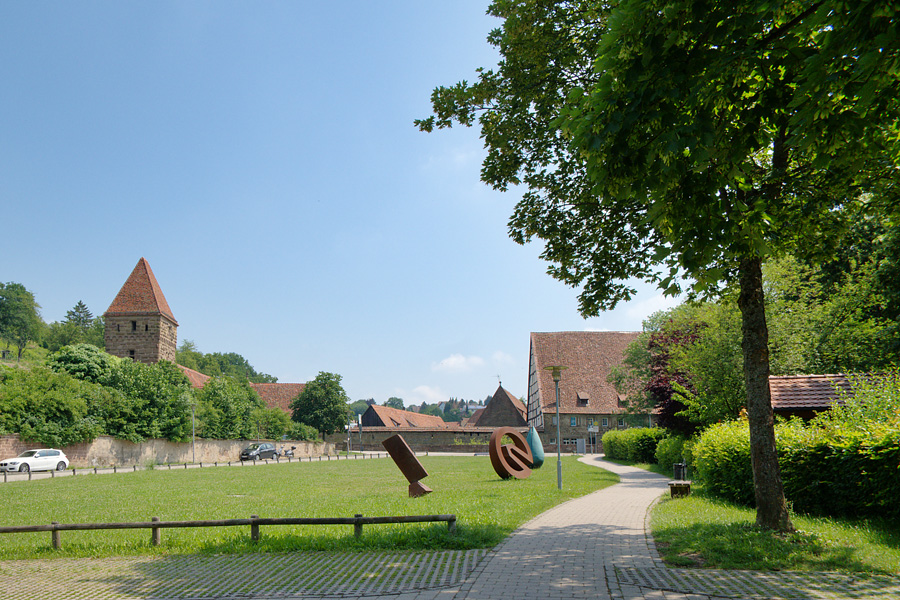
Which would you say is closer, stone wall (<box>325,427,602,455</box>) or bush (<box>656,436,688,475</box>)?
bush (<box>656,436,688,475</box>)

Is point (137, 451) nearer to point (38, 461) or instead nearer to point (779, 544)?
point (38, 461)

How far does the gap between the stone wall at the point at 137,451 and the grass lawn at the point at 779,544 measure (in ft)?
125

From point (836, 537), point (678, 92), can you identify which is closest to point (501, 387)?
point (836, 537)

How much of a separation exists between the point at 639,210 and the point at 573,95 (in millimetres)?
5386

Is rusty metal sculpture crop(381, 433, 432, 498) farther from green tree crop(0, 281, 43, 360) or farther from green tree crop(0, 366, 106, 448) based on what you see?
green tree crop(0, 281, 43, 360)

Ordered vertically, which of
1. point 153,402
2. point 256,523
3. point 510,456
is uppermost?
point 153,402

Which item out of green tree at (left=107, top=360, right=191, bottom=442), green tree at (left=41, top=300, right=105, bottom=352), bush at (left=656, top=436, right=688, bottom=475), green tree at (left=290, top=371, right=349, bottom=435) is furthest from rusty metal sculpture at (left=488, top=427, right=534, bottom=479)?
green tree at (left=41, top=300, right=105, bottom=352)

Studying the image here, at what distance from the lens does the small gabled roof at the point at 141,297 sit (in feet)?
221

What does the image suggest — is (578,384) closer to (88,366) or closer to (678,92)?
(88,366)

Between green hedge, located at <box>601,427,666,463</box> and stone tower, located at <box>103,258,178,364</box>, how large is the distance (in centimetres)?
4827

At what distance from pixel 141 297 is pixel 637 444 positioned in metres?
55.1

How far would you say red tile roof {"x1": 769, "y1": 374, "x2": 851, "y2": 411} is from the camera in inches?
697

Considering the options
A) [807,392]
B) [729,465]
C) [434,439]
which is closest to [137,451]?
[434,439]

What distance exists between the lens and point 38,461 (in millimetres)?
38188
